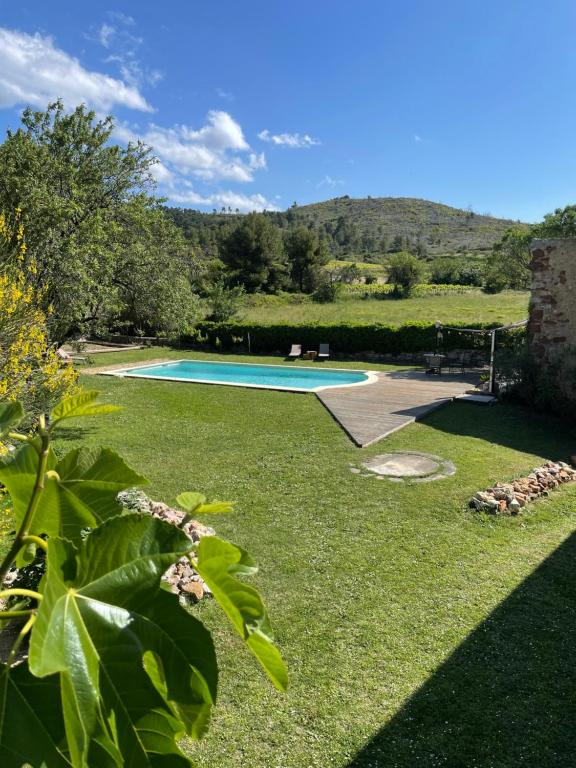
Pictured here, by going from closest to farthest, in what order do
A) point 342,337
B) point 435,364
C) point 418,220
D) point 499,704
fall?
1. point 499,704
2. point 435,364
3. point 342,337
4. point 418,220

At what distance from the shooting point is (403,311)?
95.3 feet

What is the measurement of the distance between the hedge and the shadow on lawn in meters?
14.6

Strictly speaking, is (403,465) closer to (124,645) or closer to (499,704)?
(499,704)

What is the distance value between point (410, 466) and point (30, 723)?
7.31 metres

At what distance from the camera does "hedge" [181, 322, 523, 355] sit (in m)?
17.9

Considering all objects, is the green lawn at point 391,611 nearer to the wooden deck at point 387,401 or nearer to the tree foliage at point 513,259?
the wooden deck at point 387,401

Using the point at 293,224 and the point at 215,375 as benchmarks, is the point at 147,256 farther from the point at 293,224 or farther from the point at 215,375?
the point at 293,224

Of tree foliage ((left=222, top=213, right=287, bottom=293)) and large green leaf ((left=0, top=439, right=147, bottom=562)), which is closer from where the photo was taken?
large green leaf ((left=0, top=439, right=147, bottom=562))

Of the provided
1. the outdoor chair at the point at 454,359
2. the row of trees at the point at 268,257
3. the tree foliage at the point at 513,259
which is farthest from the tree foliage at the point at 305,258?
the outdoor chair at the point at 454,359

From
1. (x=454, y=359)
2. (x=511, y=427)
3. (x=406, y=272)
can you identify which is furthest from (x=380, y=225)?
(x=511, y=427)

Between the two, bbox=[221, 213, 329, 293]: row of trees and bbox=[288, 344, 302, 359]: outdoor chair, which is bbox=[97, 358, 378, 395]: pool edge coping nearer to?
bbox=[288, 344, 302, 359]: outdoor chair

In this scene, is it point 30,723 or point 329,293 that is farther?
point 329,293

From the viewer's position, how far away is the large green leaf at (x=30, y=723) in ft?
1.68

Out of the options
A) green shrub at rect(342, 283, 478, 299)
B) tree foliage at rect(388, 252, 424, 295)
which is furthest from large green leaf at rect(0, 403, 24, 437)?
tree foliage at rect(388, 252, 424, 295)
